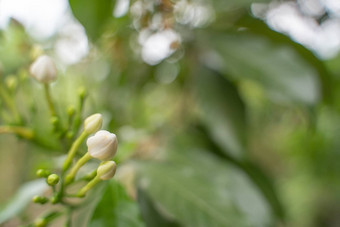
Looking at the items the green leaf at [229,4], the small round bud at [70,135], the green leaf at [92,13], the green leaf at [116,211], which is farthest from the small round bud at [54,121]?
the green leaf at [229,4]

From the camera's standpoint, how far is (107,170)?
0.43 metres

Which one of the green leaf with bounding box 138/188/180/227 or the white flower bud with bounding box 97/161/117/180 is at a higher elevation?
the white flower bud with bounding box 97/161/117/180

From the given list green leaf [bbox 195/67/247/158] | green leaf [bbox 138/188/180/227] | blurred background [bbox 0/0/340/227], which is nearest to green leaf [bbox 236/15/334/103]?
blurred background [bbox 0/0/340/227]

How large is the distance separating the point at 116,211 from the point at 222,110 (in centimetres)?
49

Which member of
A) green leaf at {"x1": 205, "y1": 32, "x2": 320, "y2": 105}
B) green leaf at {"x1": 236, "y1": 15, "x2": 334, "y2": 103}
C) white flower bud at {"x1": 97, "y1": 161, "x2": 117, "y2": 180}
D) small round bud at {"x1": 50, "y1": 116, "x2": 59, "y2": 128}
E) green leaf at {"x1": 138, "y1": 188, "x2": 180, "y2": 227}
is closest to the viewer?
white flower bud at {"x1": 97, "y1": 161, "x2": 117, "y2": 180}

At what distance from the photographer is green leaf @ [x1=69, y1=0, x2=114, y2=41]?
27.5 inches

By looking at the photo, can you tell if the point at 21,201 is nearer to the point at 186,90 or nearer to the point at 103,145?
the point at 103,145

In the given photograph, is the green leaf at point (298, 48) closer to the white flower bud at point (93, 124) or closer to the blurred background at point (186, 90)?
the blurred background at point (186, 90)

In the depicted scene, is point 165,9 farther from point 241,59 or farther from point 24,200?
point 24,200

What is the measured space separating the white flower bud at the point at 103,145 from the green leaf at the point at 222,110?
480 millimetres

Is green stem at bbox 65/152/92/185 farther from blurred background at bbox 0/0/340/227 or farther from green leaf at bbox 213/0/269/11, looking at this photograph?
green leaf at bbox 213/0/269/11

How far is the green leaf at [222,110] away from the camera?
885mm

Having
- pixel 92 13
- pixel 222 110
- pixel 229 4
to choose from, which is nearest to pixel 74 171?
pixel 92 13

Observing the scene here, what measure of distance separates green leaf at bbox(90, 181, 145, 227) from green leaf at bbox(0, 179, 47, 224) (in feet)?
0.73
